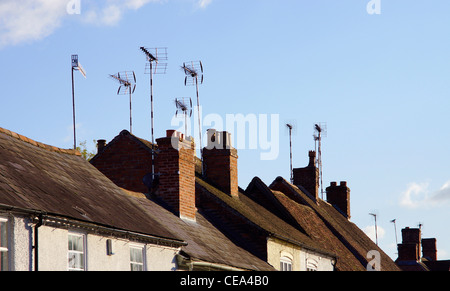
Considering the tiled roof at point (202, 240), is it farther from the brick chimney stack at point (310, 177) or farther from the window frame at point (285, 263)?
the brick chimney stack at point (310, 177)

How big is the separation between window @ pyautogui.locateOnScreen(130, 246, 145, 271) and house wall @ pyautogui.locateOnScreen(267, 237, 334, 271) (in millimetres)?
8510

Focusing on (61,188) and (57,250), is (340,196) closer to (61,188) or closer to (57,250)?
(61,188)

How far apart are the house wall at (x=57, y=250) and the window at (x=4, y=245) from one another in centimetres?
9

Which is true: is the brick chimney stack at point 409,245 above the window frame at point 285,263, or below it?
above

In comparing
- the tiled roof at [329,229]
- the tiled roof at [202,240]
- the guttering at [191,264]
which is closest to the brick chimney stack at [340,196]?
the tiled roof at [329,229]

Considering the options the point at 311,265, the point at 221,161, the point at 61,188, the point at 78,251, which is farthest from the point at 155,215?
the point at 311,265

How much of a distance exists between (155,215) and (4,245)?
853 cm

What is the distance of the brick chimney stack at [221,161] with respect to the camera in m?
30.3

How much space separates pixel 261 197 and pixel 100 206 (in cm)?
1641

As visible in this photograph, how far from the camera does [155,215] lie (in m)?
22.7

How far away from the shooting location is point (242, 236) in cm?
2734
